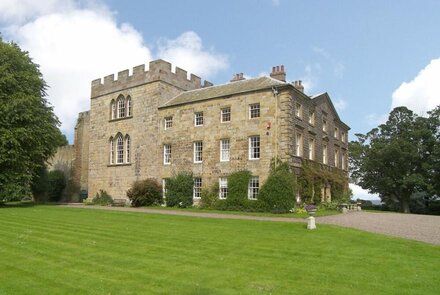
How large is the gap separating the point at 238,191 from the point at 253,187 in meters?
1.06

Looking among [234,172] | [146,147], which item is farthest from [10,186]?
[234,172]

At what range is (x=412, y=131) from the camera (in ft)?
136

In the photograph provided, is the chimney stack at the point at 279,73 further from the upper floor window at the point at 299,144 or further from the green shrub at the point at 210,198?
the green shrub at the point at 210,198

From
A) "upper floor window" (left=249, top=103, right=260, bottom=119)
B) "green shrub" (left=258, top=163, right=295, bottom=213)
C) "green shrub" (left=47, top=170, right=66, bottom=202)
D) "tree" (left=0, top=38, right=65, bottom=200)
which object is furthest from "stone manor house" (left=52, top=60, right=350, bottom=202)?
"tree" (left=0, top=38, right=65, bottom=200)

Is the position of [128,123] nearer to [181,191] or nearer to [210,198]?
[181,191]

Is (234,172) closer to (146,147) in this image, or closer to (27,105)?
(146,147)

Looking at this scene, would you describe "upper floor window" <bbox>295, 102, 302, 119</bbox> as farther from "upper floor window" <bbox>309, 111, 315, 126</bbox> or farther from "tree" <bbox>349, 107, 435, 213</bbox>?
"tree" <bbox>349, 107, 435, 213</bbox>

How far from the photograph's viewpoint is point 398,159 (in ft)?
134

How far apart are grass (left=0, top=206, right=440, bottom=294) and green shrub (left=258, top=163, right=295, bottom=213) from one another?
9.99 meters

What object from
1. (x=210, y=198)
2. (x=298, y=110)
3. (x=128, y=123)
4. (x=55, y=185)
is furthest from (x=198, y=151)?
(x=55, y=185)

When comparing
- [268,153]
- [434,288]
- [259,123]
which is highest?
[259,123]

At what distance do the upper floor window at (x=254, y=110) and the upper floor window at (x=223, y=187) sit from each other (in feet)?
15.9

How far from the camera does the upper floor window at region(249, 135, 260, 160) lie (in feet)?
92.8

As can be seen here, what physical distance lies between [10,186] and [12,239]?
720 inches
